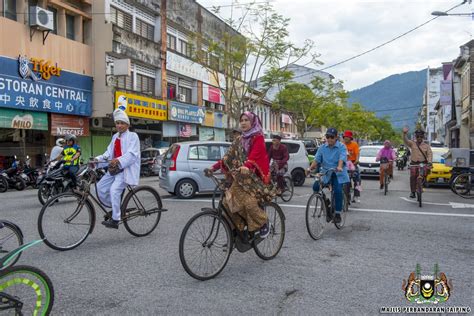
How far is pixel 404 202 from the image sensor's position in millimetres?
11266

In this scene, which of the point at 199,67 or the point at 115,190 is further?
the point at 199,67

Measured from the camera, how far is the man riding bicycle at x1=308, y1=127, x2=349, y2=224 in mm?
6969

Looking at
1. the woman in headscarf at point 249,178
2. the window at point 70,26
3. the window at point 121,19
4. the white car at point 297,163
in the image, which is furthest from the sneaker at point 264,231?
the window at point 121,19

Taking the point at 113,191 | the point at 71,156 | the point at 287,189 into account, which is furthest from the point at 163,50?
the point at 113,191

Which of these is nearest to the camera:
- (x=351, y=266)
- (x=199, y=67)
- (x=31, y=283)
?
(x=31, y=283)

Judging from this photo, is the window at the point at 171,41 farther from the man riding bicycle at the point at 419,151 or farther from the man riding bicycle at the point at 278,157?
the man riding bicycle at the point at 419,151

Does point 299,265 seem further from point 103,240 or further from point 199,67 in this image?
point 199,67

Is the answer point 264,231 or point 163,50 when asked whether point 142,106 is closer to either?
point 163,50

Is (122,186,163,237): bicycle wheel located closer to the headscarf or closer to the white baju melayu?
the white baju melayu

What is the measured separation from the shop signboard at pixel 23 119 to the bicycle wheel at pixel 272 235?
15215mm

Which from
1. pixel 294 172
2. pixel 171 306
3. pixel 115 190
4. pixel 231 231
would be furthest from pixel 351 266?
pixel 294 172

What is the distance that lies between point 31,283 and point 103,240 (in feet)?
11.0

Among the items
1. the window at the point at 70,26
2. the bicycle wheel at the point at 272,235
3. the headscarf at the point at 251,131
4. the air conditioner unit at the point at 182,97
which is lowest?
the bicycle wheel at the point at 272,235

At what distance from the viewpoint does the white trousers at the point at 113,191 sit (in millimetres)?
6145
